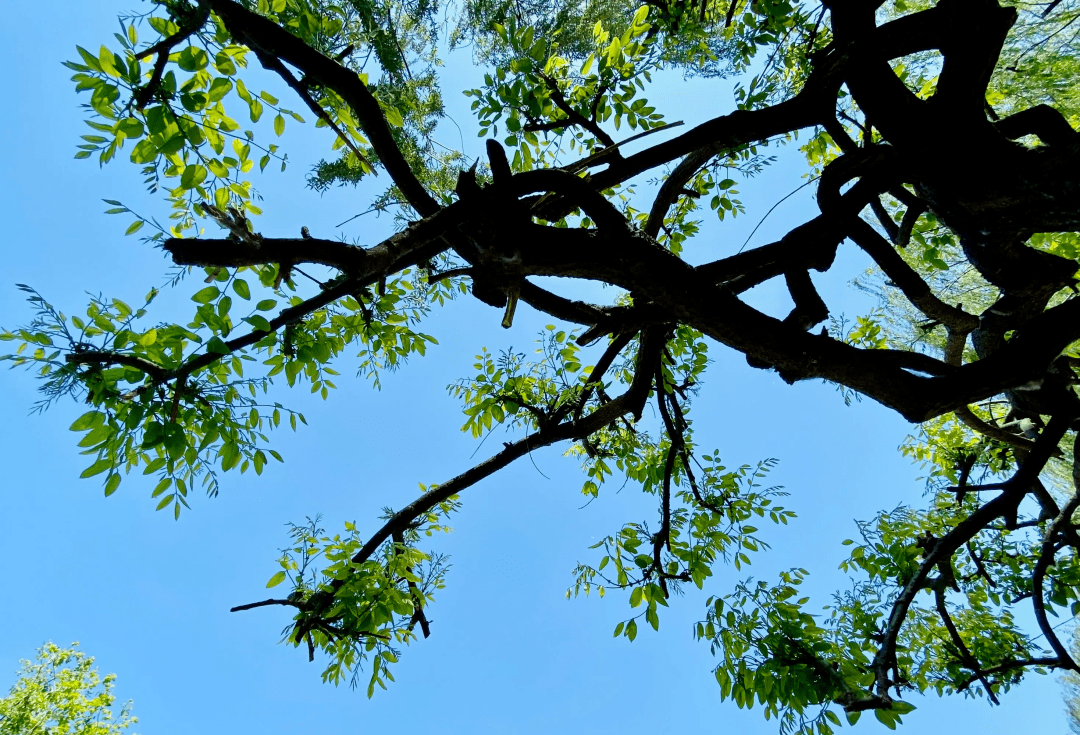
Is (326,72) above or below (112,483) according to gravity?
above

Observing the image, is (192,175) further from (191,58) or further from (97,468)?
(97,468)

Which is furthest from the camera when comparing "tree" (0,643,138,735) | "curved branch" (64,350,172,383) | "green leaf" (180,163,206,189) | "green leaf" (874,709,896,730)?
"tree" (0,643,138,735)

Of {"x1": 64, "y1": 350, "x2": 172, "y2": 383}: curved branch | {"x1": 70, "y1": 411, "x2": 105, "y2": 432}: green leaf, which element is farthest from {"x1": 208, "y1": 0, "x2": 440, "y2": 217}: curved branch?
{"x1": 70, "y1": 411, "x2": 105, "y2": 432}: green leaf

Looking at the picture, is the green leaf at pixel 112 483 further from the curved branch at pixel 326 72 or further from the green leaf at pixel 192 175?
the curved branch at pixel 326 72

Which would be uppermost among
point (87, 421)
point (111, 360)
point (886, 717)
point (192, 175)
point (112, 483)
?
point (192, 175)

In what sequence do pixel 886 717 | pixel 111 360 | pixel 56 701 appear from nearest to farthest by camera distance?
pixel 111 360, pixel 886 717, pixel 56 701

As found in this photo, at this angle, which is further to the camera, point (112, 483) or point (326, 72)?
point (326, 72)

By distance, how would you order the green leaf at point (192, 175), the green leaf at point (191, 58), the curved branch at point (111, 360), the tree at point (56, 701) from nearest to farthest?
the curved branch at point (111, 360) → the green leaf at point (191, 58) → the green leaf at point (192, 175) → the tree at point (56, 701)

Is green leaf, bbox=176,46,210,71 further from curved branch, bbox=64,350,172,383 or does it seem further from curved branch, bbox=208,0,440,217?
curved branch, bbox=64,350,172,383

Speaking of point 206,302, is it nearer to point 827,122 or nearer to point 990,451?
point 827,122

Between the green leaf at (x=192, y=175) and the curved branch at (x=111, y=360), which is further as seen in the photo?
the green leaf at (x=192, y=175)

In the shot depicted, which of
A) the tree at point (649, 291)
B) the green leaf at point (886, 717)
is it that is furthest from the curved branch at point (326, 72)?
the green leaf at point (886, 717)

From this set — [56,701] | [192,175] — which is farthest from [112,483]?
[56,701]

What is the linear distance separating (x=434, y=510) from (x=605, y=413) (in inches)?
53.2
